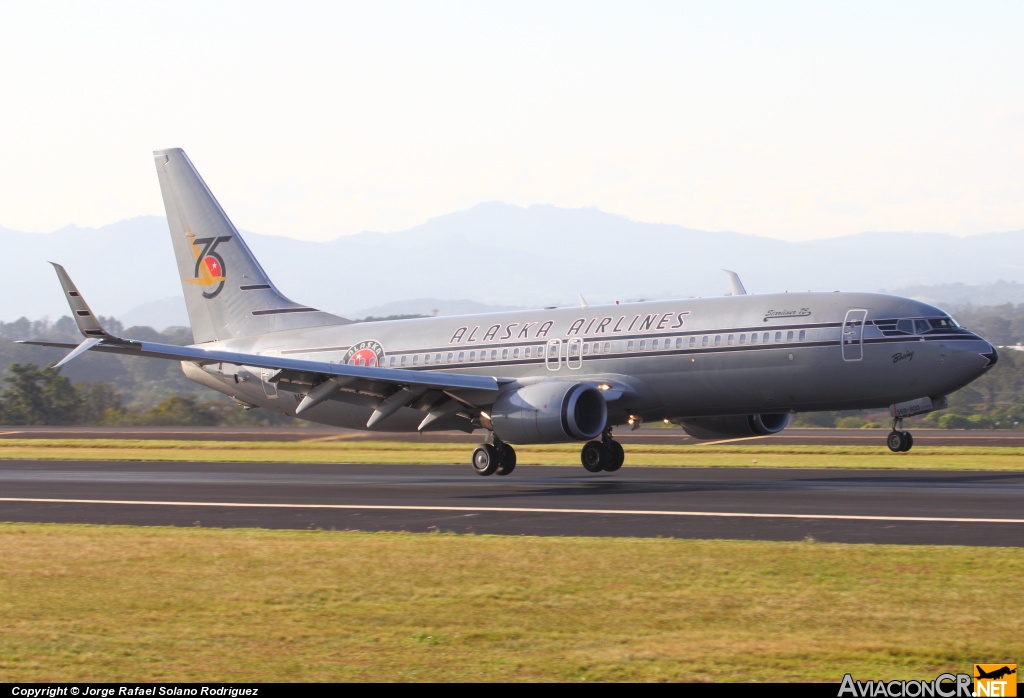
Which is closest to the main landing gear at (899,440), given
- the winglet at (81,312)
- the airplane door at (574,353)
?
the airplane door at (574,353)

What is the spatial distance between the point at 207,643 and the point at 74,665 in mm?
1180

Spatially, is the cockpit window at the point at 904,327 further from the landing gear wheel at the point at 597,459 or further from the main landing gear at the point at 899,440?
the landing gear wheel at the point at 597,459

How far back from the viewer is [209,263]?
1571 inches

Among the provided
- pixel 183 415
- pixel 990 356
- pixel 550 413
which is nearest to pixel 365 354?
pixel 550 413

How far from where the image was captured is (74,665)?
9.68 metres

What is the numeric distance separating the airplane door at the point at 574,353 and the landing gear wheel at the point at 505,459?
2779 millimetres

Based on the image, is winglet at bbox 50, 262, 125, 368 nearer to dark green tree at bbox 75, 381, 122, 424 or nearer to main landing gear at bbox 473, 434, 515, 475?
main landing gear at bbox 473, 434, 515, 475

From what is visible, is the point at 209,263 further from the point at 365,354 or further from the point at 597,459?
the point at 597,459

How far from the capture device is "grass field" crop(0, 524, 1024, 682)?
9586 millimetres

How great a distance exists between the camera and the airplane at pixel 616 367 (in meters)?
28.5

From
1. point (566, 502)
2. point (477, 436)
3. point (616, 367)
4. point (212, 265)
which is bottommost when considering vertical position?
point (477, 436)

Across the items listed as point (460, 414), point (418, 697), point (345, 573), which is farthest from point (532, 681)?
point (460, 414)

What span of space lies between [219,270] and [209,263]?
0.44m

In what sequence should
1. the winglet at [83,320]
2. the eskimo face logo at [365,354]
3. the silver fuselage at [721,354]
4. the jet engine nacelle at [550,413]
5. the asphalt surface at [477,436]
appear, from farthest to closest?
1. the asphalt surface at [477,436]
2. the eskimo face logo at [365,354]
3. the jet engine nacelle at [550,413]
4. the silver fuselage at [721,354]
5. the winglet at [83,320]
